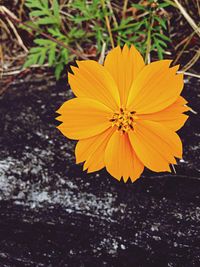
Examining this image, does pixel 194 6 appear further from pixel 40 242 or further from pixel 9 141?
pixel 40 242

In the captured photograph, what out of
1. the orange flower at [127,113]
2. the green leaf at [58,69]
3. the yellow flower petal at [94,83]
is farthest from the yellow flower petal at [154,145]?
the green leaf at [58,69]

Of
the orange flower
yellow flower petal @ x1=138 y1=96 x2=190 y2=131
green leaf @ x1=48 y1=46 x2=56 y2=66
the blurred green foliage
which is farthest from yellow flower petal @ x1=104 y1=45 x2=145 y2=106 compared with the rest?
green leaf @ x1=48 y1=46 x2=56 y2=66

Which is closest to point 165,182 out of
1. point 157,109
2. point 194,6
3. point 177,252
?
point 177,252

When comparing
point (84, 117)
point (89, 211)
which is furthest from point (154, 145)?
point (89, 211)

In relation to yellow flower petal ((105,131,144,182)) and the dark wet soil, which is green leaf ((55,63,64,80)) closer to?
the dark wet soil

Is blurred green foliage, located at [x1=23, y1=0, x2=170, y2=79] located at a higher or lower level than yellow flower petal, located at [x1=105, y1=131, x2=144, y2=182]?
higher

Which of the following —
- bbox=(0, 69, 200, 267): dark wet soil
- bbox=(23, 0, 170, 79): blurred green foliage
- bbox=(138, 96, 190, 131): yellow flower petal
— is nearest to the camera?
bbox=(138, 96, 190, 131): yellow flower petal
